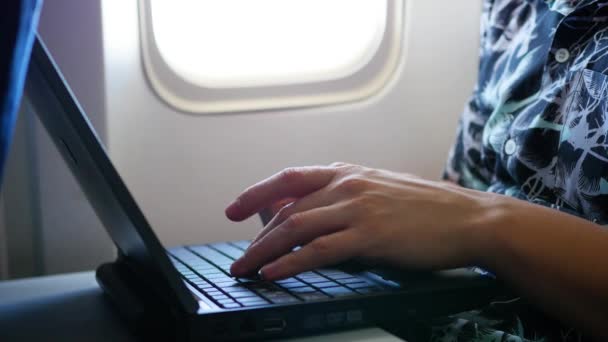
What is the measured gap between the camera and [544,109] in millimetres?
973

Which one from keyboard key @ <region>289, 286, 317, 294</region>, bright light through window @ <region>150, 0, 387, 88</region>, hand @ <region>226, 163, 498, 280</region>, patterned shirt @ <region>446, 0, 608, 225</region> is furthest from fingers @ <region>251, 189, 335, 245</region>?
bright light through window @ <region>150, 0, 387, 88</region>

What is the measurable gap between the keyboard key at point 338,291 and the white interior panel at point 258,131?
472 millimetres

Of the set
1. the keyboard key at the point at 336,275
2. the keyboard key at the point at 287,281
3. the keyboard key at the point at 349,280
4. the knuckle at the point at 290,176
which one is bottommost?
the keyboard key at the point at 336,275

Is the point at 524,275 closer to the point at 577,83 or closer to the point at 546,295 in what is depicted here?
the point at 546,295

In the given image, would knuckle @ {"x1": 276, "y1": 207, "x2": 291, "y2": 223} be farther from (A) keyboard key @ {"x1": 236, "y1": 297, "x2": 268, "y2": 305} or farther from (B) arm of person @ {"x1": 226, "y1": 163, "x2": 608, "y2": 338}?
(A) keyboard key @ {"x1": 236, "y1": 297, "x2": 268, "y2": 305}

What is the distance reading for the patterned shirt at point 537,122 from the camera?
2.70ft

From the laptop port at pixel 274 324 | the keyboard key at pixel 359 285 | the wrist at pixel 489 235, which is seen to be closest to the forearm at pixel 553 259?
the wrist at pixel 489 235

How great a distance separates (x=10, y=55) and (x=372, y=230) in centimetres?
37

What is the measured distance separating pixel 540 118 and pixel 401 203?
29 cm

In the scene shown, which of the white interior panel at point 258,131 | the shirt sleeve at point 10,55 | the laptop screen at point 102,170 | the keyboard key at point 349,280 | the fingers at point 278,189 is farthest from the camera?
the white interior panel at point 258,131

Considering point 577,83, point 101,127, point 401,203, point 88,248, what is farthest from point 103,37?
point 577,83

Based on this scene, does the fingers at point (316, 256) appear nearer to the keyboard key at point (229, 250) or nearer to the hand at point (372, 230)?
the hand at point (372, 230)

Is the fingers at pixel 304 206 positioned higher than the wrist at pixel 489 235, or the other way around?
the fingers at pixel 304 206

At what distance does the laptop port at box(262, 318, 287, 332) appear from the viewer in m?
0.64
